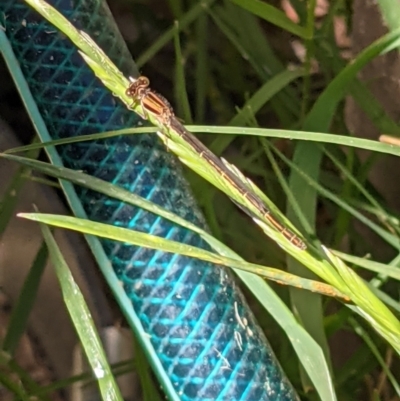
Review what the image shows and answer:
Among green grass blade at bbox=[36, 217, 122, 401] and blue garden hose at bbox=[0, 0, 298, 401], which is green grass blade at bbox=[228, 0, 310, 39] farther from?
green grass blade at bbox=[36, 217, 122, 401]

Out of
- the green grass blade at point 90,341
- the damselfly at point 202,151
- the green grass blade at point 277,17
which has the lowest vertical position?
the green grass blade at point 90,341

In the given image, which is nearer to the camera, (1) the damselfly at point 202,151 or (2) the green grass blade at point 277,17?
(1) the damselfly at point 202,151

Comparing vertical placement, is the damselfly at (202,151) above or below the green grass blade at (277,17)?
below

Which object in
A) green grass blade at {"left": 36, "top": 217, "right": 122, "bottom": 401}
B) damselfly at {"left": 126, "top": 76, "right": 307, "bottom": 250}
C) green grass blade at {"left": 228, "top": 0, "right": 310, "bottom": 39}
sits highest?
green grass blade at {"left": 228, "top": 0, "right": 310, "bottom": 39}

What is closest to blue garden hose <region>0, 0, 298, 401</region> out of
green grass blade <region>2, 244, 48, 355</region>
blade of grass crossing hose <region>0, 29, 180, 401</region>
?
blade of grass crossing hose <region>0, 29, 180, 401</region>

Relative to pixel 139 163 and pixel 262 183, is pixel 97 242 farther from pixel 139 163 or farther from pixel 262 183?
pixel 262 183

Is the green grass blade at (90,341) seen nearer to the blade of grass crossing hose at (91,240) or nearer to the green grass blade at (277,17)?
the blade of grass crossing hose at (91,240)

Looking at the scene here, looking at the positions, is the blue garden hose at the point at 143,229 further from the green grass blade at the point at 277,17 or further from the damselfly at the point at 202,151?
the green grass blade at the point at 277,17

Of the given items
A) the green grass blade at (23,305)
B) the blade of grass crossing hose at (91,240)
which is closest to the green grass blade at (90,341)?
the blade of grass crossing hose at (91,240)

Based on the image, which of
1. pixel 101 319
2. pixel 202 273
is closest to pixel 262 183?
pixel 101 319
